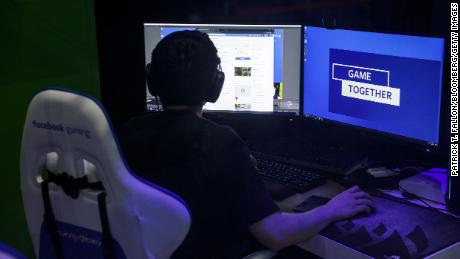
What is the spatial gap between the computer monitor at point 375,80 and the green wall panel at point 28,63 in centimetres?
90

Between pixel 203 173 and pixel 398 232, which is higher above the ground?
pixel 203 173

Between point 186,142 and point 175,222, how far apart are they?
24 centimetres

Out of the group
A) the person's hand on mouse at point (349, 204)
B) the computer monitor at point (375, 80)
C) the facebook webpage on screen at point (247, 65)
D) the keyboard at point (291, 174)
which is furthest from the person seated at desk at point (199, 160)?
the facebook webpage on screen at point (247, 65)

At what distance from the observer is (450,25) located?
1825mm

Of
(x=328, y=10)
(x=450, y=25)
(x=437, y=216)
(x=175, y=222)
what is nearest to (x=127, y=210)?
(x=175, y=222)

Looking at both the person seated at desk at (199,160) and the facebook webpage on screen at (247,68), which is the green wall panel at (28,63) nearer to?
the facebook webpage on screen at (247,68)

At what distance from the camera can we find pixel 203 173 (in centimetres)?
151

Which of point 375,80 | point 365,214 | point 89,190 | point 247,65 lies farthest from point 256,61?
point 89,190

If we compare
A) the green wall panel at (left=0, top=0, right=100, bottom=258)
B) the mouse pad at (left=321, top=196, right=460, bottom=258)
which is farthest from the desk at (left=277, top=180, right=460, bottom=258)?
the green wall panel at (left=0, top=0, right=100, bottom=258)

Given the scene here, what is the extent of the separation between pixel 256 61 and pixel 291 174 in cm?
53

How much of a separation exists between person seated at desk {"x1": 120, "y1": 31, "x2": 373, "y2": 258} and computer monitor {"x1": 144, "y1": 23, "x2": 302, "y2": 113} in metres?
0.74

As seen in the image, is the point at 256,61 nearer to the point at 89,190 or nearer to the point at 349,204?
the point at 349,204

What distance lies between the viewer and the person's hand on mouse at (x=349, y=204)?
1.73 meters

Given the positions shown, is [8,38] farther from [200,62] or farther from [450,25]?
[450,25]
